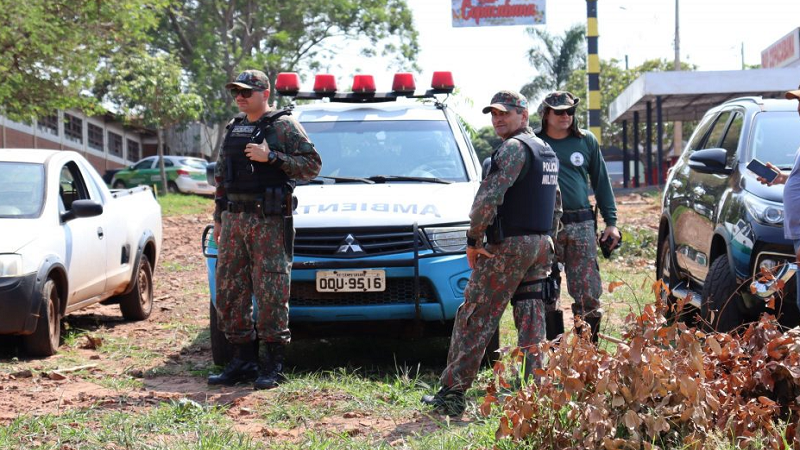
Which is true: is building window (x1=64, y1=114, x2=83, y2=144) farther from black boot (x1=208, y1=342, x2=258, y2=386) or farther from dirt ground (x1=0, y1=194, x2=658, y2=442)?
black boot (x1=208, y1=342, x2=258, y2=386)

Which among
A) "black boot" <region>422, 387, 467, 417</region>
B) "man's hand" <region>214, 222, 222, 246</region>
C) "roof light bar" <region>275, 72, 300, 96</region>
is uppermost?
"roof light bar" <region>275, 72, 300, 96</region>

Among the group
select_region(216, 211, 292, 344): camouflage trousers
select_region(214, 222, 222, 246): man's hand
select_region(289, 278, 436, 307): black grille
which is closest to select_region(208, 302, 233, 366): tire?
select_region(216, 211, 292, 344): camouflage trousers

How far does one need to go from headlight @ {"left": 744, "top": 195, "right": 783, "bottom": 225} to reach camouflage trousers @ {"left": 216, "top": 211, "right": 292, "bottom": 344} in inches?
107

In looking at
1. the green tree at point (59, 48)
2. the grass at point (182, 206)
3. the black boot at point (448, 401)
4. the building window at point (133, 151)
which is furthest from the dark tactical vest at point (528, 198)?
the building window at point (133, 151)

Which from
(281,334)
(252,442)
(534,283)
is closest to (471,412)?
(534,283)

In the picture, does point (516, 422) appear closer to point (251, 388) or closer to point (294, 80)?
point (251, 388)

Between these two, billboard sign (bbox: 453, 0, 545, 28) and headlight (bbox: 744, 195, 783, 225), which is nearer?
headlight (bbox: 744, 195, 783, 225)

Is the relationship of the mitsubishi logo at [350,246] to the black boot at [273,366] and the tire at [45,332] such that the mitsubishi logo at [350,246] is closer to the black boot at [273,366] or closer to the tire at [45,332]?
the black boot at [273,366]

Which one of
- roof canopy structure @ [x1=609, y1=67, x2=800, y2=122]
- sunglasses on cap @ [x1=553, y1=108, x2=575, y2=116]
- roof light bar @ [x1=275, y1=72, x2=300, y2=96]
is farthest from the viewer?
roof canopy structure @ [x1=609, y1=67, x2=800, y2=122]

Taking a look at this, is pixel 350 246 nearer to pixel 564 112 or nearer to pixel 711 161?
pixel 564 112

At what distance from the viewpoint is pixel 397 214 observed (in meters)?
6.39

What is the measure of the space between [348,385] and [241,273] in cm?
98

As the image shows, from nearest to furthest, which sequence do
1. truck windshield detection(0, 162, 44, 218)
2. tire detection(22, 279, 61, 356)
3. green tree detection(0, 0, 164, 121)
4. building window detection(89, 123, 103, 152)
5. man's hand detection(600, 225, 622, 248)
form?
man's hand detection(600, 225, 622, 248) < tire detection(22, 279, 61, 356) < truck windshield detection(0, 162, 44, 218) < green tree detection(0, 0, 164, 121) < building window detection(89, 123, 103, 152)

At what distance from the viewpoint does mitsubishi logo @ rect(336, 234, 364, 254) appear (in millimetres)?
6297
